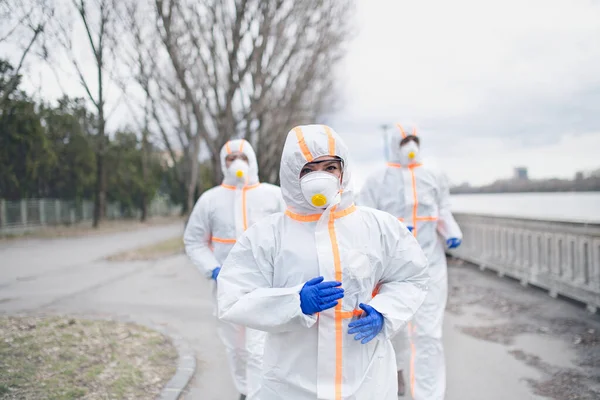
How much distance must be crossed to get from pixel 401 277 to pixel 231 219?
2.26 m

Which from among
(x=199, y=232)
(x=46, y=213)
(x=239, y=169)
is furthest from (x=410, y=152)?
(x=46, y=213)

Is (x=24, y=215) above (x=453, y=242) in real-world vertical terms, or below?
below

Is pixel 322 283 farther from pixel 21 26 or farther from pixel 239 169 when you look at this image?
pixel 21 26

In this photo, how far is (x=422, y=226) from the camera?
4.59m

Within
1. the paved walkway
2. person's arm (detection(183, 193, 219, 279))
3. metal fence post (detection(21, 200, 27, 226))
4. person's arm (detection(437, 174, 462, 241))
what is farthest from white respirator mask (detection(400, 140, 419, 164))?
metal fence post (detection(21, 200, 27, 226))

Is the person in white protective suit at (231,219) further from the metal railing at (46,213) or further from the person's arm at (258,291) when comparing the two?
the metal railing at (46,213)

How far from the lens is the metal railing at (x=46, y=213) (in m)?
17.2

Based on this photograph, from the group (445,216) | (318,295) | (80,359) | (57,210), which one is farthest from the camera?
(57,210)

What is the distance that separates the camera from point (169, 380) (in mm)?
4711

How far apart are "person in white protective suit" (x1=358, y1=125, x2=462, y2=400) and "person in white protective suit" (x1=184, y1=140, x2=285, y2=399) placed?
1019mm

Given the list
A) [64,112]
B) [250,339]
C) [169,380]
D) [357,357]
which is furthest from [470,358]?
[64,112]

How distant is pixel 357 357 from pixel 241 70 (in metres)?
11.2

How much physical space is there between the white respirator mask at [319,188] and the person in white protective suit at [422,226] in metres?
2.29

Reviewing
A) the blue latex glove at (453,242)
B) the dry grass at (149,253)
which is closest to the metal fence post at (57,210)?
the dry grass at (149,253)
